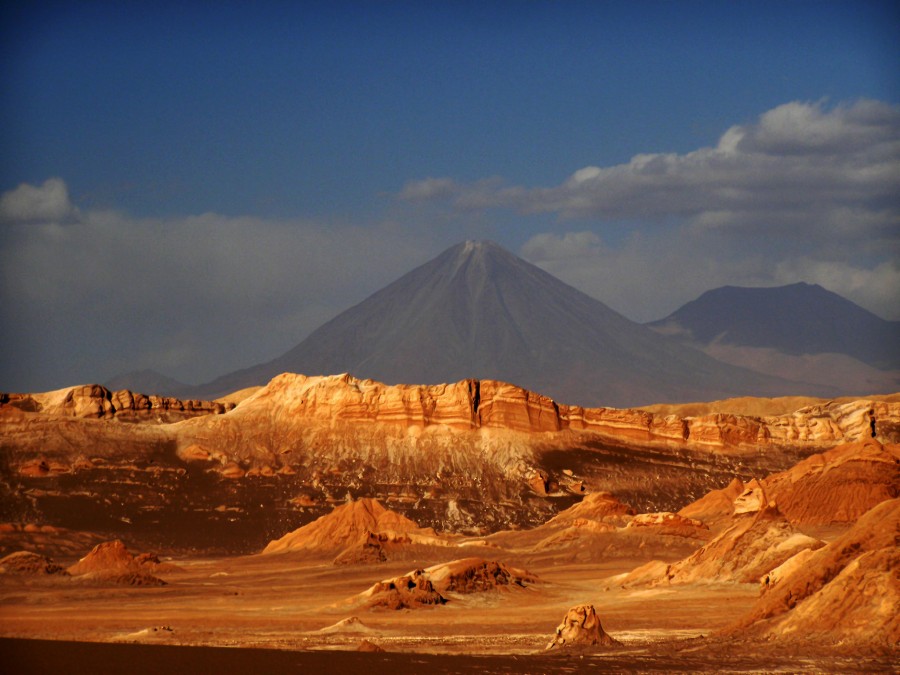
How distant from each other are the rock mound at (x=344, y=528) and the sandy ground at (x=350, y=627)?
10037 mm

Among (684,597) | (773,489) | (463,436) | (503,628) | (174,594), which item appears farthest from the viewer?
(463,436)

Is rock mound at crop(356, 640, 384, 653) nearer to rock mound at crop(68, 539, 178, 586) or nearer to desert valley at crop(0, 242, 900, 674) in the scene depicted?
desert valley at crop(0, 242, 900, 674)

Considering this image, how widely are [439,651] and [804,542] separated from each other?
20.3 meters

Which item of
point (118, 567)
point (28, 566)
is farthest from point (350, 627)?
point (28, 566)

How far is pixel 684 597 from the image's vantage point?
58.1 m

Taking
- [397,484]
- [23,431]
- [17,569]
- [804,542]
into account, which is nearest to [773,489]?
[804,542]

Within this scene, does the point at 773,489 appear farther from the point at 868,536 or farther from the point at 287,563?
the point at 868,536

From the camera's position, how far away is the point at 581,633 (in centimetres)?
4316

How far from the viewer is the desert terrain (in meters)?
41.6

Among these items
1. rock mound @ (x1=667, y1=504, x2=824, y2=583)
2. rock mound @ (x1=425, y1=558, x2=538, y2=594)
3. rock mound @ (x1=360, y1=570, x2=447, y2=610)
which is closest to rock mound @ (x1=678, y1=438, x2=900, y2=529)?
rock mound @ (x1=667, y1=504, x2=824, y2=583)

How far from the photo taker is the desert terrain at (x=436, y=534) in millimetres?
41594

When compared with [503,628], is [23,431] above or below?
above

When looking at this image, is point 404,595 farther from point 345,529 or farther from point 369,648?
point 345,529

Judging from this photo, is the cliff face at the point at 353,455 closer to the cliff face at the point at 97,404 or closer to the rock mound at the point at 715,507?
the cliff face at the point at 97,404
